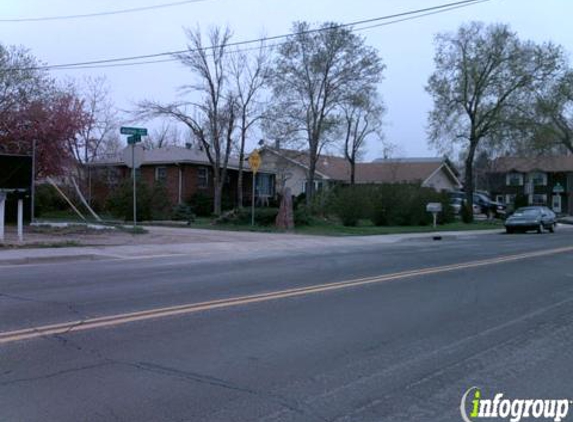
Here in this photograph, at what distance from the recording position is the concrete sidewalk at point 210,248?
15359 mm

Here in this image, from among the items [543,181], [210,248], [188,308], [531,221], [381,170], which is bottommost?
[188,308]

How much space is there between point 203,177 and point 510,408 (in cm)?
4015

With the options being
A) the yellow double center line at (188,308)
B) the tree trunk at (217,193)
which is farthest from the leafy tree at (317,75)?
the yellow double center line at (188,308)

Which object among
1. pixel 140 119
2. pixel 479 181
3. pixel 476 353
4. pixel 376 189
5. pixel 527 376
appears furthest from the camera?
pixel 479 181

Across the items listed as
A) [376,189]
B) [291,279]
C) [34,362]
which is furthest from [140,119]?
[34,362]

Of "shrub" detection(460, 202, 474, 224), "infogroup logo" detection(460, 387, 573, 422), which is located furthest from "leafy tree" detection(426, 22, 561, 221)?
"infogroup logo" detection(460, 387, 573, 422)

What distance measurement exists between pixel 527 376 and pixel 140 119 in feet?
118

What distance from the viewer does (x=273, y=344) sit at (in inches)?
270

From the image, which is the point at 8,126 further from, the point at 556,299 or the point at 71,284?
the point at 556,299

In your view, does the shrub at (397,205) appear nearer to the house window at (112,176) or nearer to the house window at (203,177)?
the house window at (203,177)

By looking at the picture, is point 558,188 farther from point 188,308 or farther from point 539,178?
point 188,308

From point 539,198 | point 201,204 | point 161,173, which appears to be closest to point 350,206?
point 201,204

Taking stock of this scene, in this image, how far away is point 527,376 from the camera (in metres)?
5.91

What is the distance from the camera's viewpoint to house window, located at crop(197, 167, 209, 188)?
43831 millimetres
